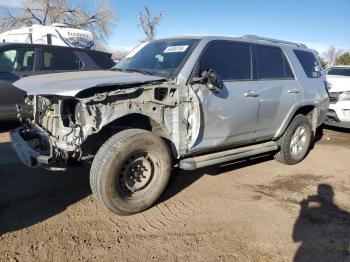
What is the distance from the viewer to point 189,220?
384 centimetres

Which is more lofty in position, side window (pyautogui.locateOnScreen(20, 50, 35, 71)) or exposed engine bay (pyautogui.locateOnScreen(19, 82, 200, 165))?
side window (pyautogui.locateOnScreen(20, 50, 35, 71))

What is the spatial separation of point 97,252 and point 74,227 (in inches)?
20.5

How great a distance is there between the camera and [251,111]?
15.9 ft

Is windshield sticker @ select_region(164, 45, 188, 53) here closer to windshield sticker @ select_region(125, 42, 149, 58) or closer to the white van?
windshield sticker @ select_region(125, 42, 149, 58)

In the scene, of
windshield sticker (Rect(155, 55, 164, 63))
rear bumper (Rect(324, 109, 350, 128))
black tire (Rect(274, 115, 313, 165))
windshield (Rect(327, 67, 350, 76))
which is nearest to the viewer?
windshield sticker (Rect(155, 55, 164, 63))

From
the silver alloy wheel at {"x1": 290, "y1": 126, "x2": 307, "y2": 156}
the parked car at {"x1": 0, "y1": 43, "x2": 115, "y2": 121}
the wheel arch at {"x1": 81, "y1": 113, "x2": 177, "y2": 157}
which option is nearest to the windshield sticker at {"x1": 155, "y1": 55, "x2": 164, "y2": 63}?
the wheel arch at {"x1": 81, "y1": 113, "x2": 177, "y2": 157}

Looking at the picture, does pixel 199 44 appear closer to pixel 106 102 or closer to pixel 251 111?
pixel 251 111

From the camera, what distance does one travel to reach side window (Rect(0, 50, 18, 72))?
23.1 feet

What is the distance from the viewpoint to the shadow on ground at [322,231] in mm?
3281

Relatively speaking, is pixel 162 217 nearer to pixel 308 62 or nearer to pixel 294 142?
pixel 294 142

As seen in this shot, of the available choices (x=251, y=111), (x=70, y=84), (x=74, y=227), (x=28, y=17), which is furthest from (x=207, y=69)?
(x=28, y=17)

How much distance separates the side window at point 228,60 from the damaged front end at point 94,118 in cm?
72

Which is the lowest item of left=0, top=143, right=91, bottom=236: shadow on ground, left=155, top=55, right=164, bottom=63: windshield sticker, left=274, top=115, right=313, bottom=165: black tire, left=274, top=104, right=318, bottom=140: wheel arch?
left=0, top=143, right=91, bottom=236: shadow on ground

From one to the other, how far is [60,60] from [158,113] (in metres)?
4.58
